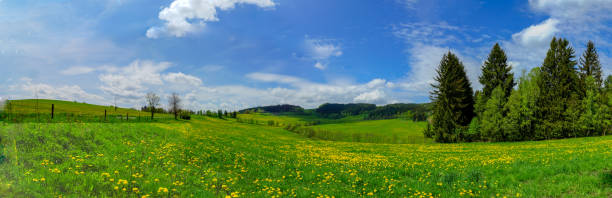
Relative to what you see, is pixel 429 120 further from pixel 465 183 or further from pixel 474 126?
pixel 465 183

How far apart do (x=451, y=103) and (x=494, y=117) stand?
6706 millimetres

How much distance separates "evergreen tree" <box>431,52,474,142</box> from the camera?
48.4m

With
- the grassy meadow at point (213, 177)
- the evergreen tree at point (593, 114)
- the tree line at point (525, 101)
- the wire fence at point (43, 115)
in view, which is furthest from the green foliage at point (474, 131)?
the wire fence at point (43, 115)

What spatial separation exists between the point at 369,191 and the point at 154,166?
8065mm

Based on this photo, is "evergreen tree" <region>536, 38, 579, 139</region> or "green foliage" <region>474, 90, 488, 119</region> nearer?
"evergreen tree" <region>536, 38, 579, 139</region>

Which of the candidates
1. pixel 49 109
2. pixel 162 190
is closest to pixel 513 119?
pixel 162 190

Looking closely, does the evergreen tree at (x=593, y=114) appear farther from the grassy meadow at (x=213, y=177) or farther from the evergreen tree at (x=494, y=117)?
the grassy meadow at (x=213, y=177)

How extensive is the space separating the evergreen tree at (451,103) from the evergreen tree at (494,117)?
3260mm

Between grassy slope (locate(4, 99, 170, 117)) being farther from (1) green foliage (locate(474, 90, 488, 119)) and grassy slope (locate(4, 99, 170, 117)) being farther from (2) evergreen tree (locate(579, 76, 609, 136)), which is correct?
(2) evergreen tree (locate(579, 76, 609, 136))

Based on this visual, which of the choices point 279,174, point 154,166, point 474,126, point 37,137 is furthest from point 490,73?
point 37,137

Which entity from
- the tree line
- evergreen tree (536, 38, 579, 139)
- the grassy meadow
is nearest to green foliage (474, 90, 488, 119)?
the tree line

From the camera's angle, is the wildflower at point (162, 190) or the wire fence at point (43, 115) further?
the wire fence at point (43, 115)

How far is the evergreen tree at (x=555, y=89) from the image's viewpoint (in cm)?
4459

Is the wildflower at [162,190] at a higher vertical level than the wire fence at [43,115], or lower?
lower
